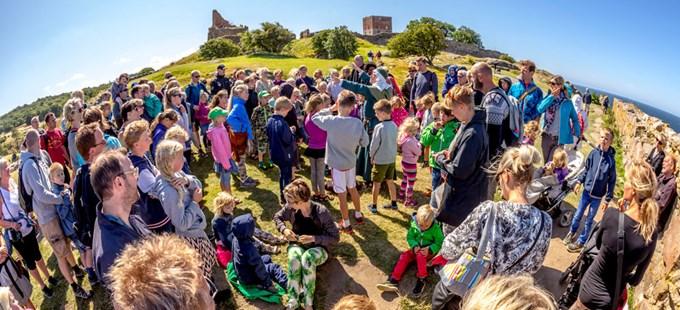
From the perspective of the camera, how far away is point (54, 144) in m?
7.26

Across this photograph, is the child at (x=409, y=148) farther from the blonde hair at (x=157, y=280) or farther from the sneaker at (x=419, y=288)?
the blonde hair at (x=157, y=280)

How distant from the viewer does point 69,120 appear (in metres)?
6.35

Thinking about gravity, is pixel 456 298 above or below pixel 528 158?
below

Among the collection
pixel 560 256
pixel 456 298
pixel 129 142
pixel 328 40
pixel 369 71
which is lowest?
pixel 560 256

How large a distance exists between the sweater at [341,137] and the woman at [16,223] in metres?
4.20

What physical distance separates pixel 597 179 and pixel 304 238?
4682 millimetres

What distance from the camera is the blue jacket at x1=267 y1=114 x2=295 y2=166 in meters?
6.59

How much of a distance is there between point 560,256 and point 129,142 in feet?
21.1

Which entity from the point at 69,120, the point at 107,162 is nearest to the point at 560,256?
the point at 107,162

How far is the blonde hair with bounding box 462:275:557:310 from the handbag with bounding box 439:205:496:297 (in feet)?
4.19

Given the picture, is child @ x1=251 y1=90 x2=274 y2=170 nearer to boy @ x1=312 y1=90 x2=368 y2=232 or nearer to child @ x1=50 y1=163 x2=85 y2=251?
boy @ x1=312 y1=90 x2=368 y2=232

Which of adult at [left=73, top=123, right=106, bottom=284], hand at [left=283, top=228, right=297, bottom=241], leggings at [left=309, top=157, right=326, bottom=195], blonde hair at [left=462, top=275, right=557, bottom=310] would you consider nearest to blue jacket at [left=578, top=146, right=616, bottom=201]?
leggings at [left=309, top=157, right=326, bottom=195]

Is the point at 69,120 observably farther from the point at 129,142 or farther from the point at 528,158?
the point at 528,158

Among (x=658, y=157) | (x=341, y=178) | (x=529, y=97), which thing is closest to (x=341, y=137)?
(x=341, y=178)
